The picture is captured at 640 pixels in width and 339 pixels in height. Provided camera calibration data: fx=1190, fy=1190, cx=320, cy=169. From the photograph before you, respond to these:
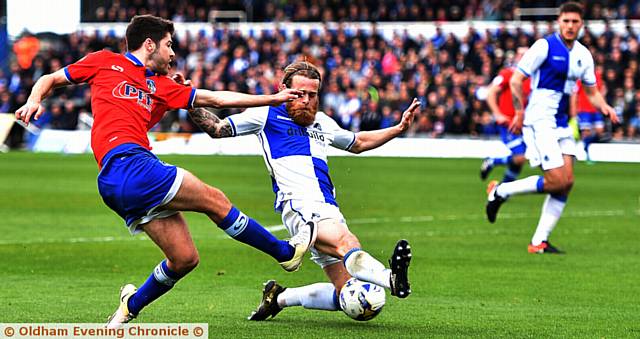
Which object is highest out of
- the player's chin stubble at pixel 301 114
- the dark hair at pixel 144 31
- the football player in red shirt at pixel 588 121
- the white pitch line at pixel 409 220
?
the dark hair at pixel 144 31

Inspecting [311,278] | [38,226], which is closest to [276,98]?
[311,278]

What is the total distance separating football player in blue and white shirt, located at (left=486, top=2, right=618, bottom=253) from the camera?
13.0m

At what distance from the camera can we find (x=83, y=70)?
24.6 ft

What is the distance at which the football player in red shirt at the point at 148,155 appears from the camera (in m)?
7.20

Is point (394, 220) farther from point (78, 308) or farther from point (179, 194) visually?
point (179, 194)

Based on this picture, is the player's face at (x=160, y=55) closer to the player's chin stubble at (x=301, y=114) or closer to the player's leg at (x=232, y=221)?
the player's leg at (x=232, y=221)

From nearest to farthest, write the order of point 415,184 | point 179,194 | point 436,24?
1. point 179,194
2. point 415,184
3. point 436,24

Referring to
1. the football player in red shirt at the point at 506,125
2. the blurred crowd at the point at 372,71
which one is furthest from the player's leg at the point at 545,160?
the blurred crowd at the point at 372,71

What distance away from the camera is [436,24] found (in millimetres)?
39656

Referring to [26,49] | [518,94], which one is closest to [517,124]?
[518,94]

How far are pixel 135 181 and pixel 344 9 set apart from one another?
3836 centimetres

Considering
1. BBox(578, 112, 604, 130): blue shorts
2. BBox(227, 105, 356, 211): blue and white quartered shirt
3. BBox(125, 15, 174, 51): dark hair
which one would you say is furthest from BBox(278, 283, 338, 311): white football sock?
BBox(578, 112, 604, 130): blue shorts

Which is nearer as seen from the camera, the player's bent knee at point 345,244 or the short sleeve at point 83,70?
the short sleeve at point 83,70

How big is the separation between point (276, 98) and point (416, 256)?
18.8 ft
